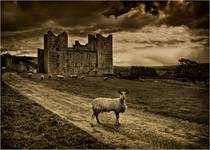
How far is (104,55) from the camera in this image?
497 inches

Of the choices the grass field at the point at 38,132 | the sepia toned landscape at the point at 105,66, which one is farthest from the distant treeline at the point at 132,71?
the grass field at the point at 38,132

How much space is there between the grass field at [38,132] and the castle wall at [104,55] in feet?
9.30

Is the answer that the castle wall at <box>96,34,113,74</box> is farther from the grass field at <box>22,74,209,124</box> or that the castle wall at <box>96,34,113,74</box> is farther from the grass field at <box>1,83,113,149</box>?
the grass field at <box>1,83,113,149</box>

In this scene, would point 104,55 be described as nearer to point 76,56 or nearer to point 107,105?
point 76,56

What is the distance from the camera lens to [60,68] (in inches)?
480

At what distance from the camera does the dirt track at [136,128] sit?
8.41m

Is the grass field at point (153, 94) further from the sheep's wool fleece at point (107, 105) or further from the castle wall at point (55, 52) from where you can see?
the sheep's wool fleece at point (107, 105)

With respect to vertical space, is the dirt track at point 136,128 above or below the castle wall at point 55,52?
below

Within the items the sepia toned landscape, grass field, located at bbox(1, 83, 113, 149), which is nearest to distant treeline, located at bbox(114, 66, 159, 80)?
the sepia toned landscape

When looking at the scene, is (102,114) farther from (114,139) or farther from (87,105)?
(114,139)

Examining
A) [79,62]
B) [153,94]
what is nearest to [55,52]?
[79,62]

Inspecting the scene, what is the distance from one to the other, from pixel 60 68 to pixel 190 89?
9.53 metres

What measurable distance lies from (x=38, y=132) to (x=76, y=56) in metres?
4.20

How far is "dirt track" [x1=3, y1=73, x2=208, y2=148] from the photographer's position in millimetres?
8414
